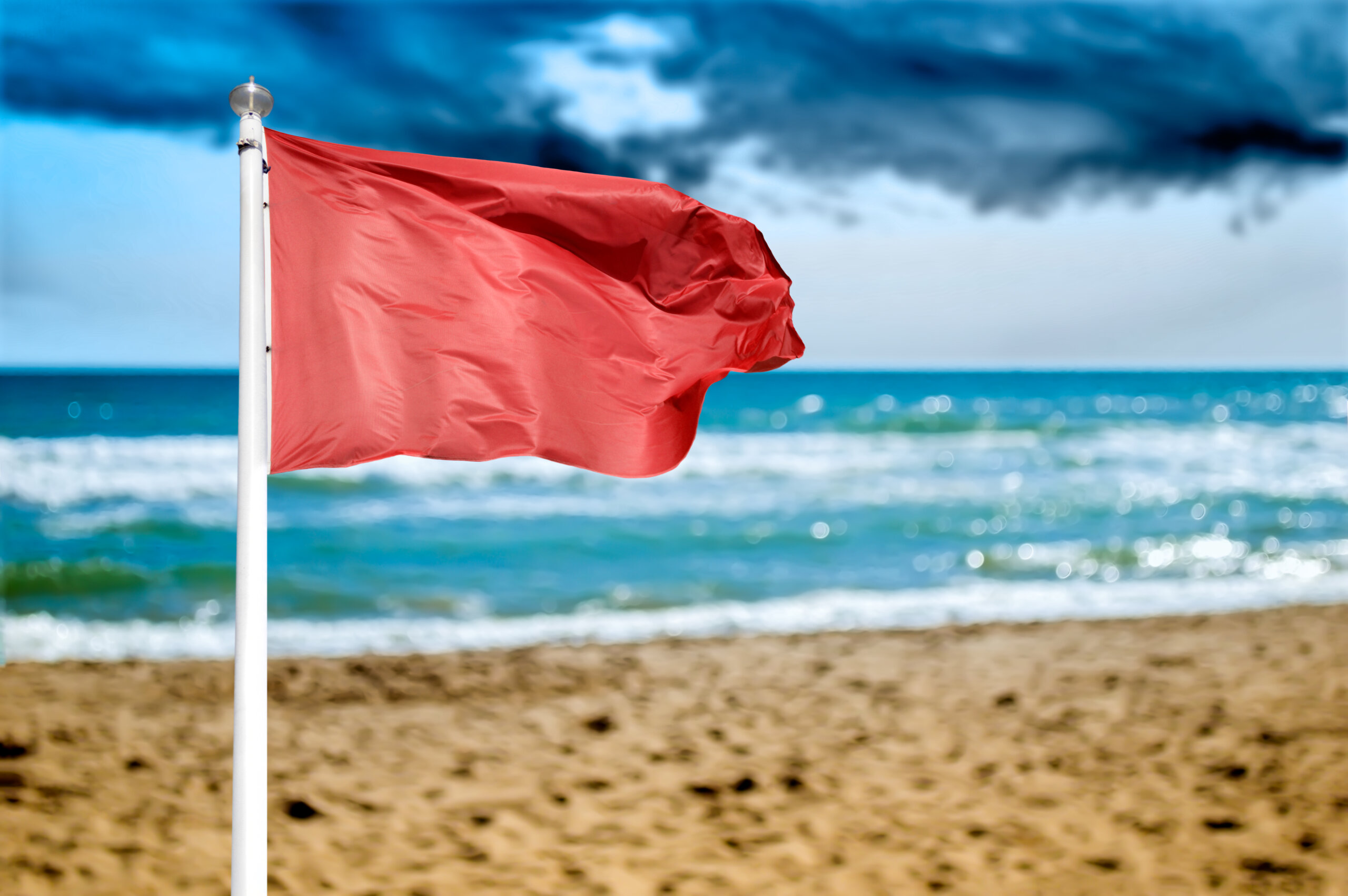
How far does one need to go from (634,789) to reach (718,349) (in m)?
2.74

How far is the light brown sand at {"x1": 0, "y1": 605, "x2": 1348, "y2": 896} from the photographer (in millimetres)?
4512

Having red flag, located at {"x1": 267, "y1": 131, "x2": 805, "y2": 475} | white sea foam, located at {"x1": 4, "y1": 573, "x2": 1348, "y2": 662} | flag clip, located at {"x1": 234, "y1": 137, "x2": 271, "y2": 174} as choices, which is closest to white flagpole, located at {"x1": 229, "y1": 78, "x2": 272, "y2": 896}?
flag clip, located at {"x1": 234, "y1": 137, "x2": 271, "y2": 174}

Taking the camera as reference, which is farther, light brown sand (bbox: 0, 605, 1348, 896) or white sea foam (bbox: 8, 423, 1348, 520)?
white sea foam (bbox: 8, 423, 1348, 520)

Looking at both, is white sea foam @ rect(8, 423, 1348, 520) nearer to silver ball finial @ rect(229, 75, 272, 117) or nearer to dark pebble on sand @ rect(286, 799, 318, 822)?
dark pebble on sand @ rect(286, 799, 318, 822)

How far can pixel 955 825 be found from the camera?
500cm

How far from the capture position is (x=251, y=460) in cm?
307

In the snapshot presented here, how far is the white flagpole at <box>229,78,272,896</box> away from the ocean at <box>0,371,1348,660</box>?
18.9 ft

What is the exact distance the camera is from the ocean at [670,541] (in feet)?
33.6

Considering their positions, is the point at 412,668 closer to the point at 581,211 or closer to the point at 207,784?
the point at 207,784

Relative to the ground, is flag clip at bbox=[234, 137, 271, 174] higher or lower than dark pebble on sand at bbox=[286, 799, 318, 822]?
higher

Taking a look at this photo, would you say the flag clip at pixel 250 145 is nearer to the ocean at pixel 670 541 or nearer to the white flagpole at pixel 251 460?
the white flagpole at pixel 251 460

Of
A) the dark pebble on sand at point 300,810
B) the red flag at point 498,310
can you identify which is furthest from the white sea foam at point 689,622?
the red flag at point 498,310

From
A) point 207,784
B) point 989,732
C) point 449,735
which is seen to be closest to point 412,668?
point 449,735

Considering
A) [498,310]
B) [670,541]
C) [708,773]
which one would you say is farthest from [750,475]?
[498,310]
